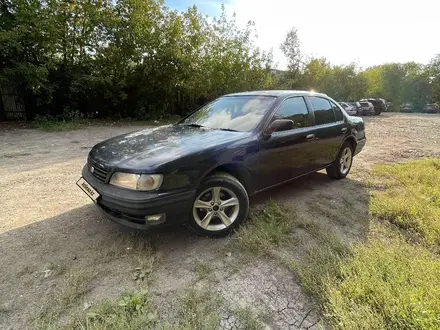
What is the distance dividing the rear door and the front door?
0.17m

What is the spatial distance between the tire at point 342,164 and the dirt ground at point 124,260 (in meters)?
0.46

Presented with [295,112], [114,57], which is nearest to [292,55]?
[114,57]

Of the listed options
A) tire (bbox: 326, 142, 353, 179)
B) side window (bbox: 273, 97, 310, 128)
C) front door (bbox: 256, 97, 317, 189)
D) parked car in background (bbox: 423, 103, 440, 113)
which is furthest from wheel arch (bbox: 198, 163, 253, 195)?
parked car in background (bbox: 423, 103, 440, 113)

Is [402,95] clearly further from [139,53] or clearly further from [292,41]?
[139,53]

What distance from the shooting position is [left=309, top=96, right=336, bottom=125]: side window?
3851 mm

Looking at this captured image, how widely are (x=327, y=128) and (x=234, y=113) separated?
1.53 metres

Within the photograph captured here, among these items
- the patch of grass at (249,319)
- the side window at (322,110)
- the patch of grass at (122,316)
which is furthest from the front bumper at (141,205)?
the side window at (322,110)

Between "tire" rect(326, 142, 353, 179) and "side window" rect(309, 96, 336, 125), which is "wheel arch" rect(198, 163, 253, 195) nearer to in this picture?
"side window" rect(309, 96, 336, 125)

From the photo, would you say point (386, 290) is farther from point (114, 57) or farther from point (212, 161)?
point (114, 57)

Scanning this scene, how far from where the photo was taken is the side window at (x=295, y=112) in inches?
130

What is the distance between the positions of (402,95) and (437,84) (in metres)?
4.51

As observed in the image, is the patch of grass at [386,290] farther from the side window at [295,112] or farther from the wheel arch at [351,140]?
the wheel arch at [351,140]

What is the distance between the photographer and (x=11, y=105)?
11039mm

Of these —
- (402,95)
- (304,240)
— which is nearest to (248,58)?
(304,240)
